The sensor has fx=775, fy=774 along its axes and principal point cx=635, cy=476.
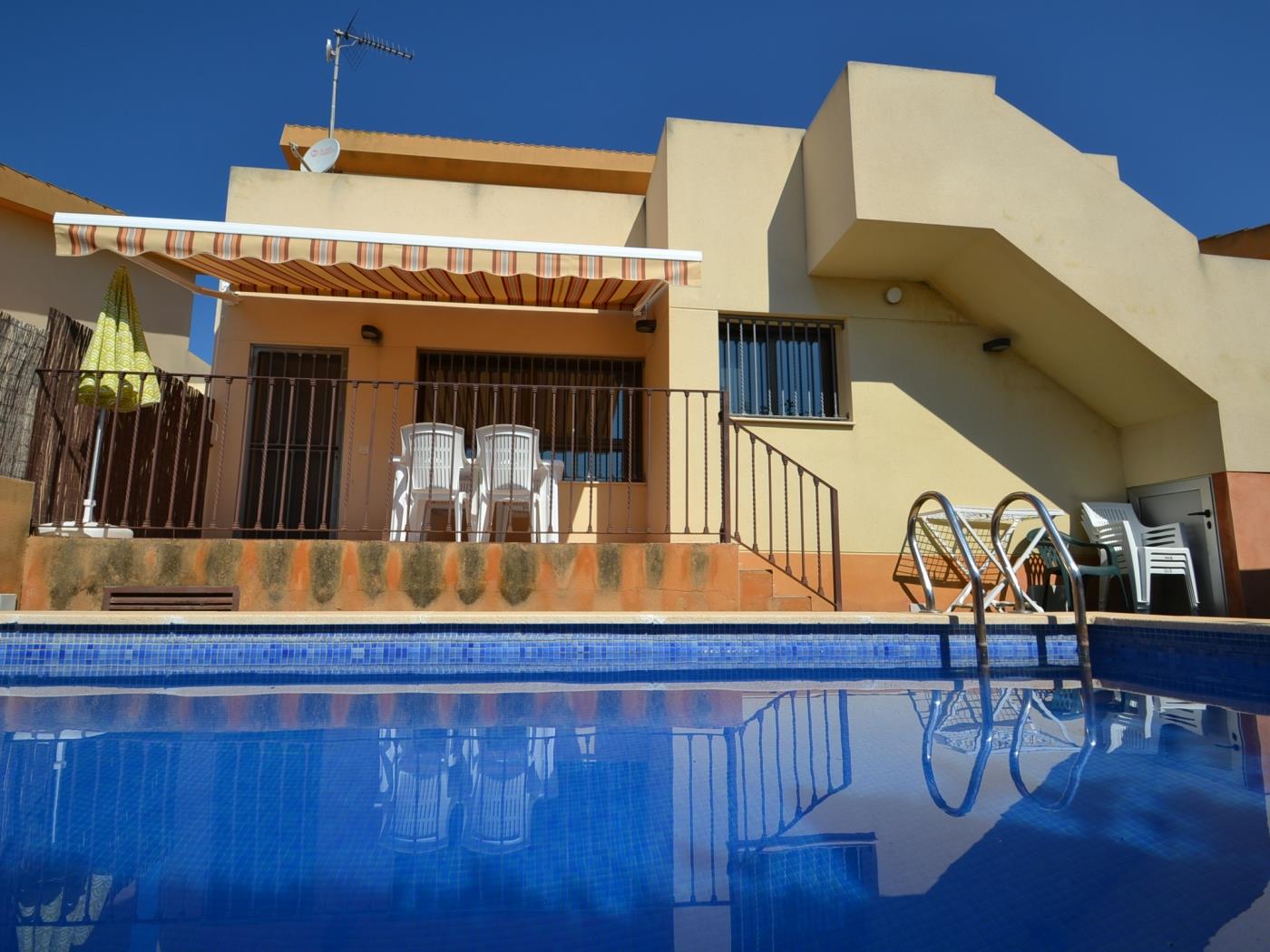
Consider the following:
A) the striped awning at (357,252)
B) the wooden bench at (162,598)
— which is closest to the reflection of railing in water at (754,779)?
the wooden bench at (162,598)

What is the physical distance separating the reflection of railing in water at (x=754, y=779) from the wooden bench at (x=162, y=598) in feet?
13.3

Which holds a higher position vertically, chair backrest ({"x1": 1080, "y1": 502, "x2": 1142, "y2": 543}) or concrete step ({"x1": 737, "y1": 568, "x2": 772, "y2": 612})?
chair backrest ({"x1": 1080, "y1": 502, "x2": 1142, "y2": 543})

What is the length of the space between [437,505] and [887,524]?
15.5 feet

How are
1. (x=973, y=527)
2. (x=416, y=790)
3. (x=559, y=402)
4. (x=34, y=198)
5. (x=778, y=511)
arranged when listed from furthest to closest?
(x=34, y=198) < (x=559, y=402) < (x=778, y=511) < (x=973, y=527) < (x=416, y=790)

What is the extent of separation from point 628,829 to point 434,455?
16.3 ft

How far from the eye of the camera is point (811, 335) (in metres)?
8.89

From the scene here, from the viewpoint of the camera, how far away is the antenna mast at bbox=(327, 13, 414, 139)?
14.0m

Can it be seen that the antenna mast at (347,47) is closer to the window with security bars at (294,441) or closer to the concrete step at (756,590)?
the window with security bars at (294,441)

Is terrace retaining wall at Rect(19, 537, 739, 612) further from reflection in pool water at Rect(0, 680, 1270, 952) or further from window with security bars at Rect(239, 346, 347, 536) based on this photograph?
window with security bars at Rect(239, 346, 347, 536)

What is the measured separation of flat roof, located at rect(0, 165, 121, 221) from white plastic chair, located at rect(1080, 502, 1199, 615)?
1437 centimetres

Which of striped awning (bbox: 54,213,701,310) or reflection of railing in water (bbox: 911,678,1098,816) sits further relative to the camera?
striped awning (bbox: 54,213,701,310)

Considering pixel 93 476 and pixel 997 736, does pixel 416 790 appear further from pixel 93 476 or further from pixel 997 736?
pixel 93 476

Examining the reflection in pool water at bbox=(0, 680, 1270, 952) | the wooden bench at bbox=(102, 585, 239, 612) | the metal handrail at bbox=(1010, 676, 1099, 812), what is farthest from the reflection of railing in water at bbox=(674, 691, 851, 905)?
the wooden bench at bbox=(102, 585, 239, 612)

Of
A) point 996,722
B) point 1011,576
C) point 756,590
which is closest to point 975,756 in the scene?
point 996,722
